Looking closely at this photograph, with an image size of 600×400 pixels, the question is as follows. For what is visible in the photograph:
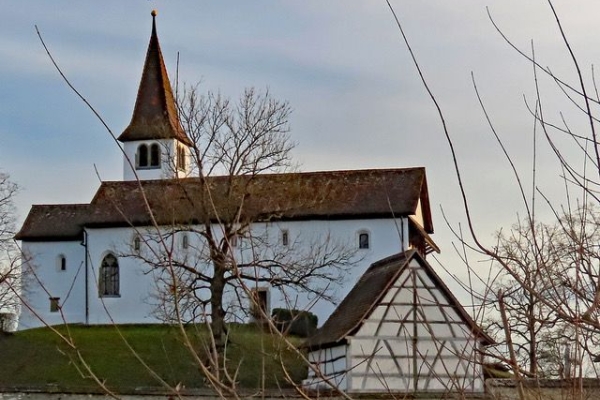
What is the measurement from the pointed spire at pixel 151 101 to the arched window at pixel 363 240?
1221 cm

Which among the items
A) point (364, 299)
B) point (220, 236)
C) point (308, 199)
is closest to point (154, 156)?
point (308, 199)

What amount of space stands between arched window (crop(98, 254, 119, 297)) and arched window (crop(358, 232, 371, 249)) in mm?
9352

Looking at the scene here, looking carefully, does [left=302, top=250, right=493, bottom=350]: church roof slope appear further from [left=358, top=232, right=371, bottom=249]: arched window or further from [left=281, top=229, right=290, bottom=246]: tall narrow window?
[left=281, top=229, right=290, bottom=246]: tall narrow window

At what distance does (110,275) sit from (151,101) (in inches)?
483

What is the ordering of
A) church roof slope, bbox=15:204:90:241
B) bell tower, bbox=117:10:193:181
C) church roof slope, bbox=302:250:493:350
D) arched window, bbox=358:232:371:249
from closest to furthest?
1. church roof slope, bbox=302:250:493:350
2. arched window, bbox=358:232:371:249
3. church roof slope, bbox=15:204:90:241
4. bell tower, bbox=117:10:193:181

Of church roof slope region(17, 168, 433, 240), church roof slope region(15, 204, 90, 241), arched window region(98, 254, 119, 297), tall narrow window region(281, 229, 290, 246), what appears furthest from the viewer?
church roof slope region(15, 204, 90, 241)

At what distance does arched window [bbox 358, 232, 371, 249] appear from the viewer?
134 ft

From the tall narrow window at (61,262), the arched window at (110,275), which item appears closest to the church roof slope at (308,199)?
the tall narrow window at (61,262)

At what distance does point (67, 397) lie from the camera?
21359mm

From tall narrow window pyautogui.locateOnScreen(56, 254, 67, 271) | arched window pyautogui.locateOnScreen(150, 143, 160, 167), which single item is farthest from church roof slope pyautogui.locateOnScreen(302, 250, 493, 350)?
arched window pyautogui.locateOnScreen(150, 143, 160, 167)

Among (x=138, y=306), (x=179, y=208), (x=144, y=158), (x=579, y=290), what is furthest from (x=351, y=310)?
(x=144, y=158)

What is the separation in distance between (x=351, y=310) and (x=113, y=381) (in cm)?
706

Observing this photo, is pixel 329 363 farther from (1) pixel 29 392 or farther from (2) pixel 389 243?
(2) pixel 389 243

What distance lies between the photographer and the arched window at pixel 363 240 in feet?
134
